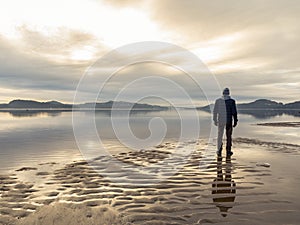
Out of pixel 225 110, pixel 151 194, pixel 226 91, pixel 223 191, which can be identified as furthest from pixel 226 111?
pixel 151 194

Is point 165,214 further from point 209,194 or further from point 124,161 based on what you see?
point 124,161

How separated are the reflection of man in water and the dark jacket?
3928 millimetres

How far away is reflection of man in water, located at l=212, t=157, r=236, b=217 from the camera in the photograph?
23.0ft

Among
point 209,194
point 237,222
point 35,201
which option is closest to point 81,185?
point 35,201

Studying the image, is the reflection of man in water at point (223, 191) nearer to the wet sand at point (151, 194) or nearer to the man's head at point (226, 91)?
the wet sand at point (151, 194)

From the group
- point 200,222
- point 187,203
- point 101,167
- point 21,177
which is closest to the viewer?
point 200,222

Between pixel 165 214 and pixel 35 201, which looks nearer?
pixel 165 214

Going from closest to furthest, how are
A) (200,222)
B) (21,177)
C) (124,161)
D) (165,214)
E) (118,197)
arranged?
(200,222) < (165,214) < (118,197) < (21,177) < (124,161)

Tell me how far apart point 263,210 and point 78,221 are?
15.5 feet

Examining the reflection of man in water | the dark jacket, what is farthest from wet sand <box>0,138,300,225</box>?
the dark jacket

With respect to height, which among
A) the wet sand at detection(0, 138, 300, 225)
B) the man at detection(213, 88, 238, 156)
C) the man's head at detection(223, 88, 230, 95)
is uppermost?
the man's head at detection(223, 88, 230, 95)

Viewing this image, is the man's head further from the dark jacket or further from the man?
the dark jacket

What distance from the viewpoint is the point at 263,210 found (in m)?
6.62

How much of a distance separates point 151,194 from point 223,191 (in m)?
2.37
